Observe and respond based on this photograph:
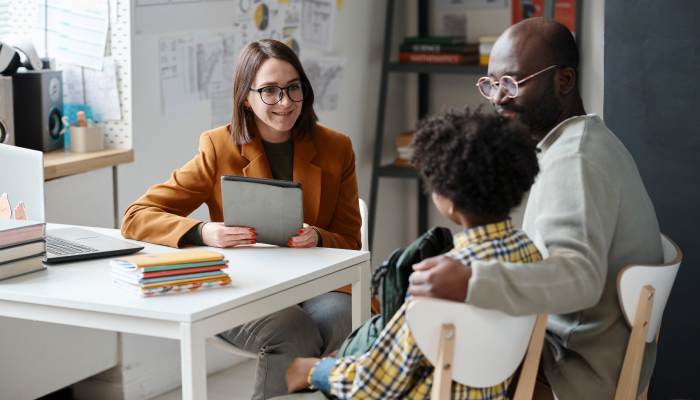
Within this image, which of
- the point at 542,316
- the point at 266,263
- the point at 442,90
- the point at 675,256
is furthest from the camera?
the point at 442,90

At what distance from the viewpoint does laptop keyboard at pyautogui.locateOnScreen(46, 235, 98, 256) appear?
1.72 meters

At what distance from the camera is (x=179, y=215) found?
2.07 metres

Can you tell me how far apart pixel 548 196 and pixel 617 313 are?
0.25 meters

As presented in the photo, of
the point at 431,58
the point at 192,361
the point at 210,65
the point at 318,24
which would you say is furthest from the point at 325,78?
the point at 192,361

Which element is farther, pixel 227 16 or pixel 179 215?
pixel 227 16

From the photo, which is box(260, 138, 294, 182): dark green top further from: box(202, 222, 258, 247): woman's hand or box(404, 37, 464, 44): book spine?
box(404, 37, 464, 44): book spine

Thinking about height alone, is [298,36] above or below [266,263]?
above

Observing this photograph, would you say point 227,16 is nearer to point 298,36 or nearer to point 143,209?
point 298,36

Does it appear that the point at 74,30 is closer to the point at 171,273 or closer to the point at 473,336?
the point at 171,273

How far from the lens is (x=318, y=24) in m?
3.43

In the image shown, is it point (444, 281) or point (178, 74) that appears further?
point (178, 74)

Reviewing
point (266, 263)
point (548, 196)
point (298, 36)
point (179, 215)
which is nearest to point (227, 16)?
point (298, 36)

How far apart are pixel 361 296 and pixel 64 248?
0.71 meters

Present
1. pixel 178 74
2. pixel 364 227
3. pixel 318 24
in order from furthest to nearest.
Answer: pixel 318 24 → pixel 178 74 → pixel 364 227
